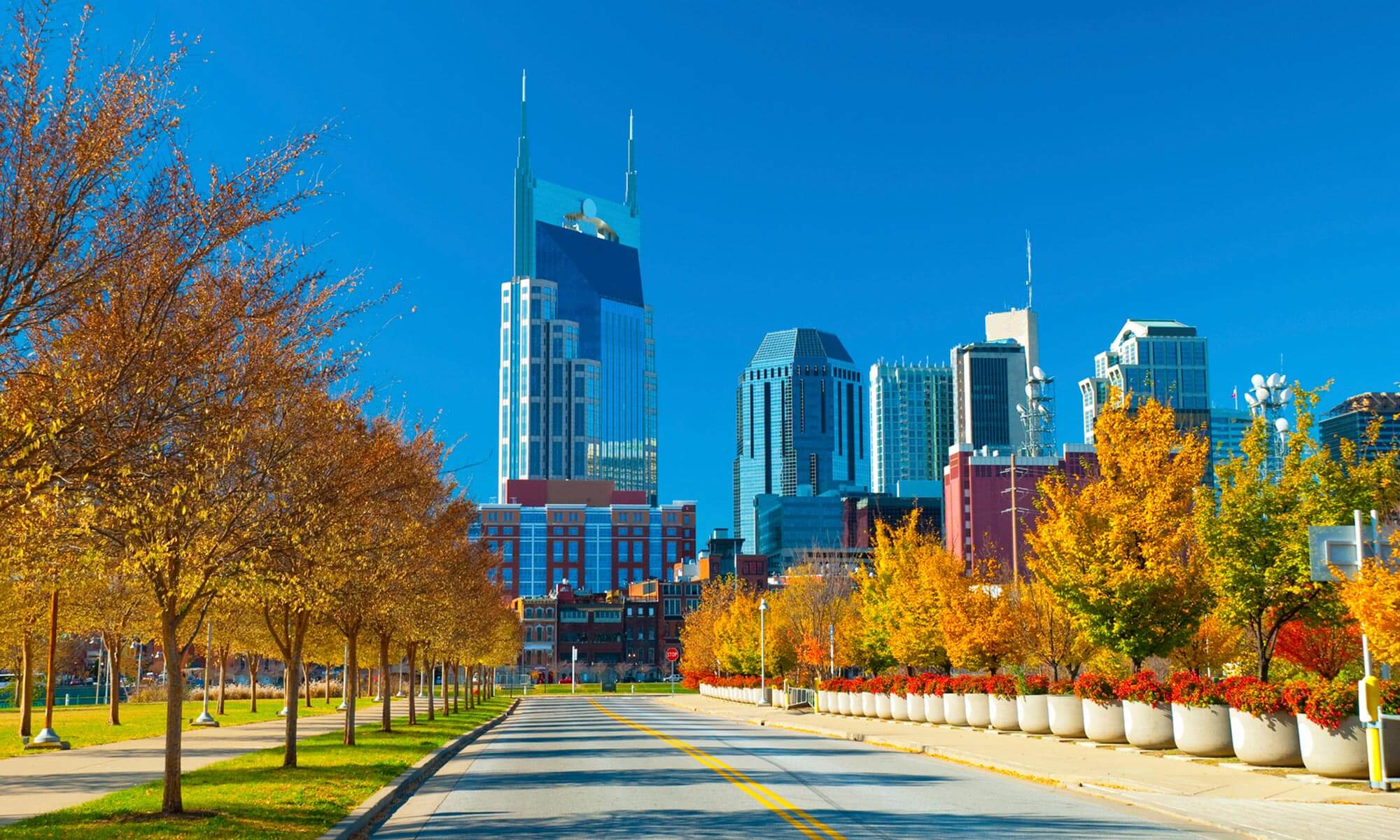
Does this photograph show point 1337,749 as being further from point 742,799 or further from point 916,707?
point 916,707

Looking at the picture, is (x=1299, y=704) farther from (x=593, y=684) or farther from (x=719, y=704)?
(x=593, y=684)

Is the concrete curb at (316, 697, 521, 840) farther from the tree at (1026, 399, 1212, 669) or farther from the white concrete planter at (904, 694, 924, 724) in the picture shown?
the white concrete planter at (904, 694, 924, 724)

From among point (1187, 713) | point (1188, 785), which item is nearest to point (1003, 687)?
point (1187, 713)

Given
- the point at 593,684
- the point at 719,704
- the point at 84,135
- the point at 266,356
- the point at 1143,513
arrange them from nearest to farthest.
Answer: the point at 84,135
the point at 266,356
the point at 1143,513
the point at 719,704
the point at 593,684

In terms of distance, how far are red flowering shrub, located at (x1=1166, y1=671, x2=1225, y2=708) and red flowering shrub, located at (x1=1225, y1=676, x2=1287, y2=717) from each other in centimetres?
187

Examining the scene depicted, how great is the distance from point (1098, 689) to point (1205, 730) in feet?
17.1

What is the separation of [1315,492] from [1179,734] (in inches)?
211

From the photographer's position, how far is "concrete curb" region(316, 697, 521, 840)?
15919mm

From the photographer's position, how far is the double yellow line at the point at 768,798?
15.0 metres

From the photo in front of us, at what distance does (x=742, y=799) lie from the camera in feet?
61.5

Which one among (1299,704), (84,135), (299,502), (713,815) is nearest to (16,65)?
(84,135)

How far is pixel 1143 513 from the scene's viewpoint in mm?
28109

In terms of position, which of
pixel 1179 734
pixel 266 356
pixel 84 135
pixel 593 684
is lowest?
pixel 593 684

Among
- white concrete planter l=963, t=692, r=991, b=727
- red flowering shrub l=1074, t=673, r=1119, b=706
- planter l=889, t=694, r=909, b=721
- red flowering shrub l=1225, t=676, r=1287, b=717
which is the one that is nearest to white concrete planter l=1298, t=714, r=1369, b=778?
red flowering shrub l=1225, t=676, r=1287, b=717
